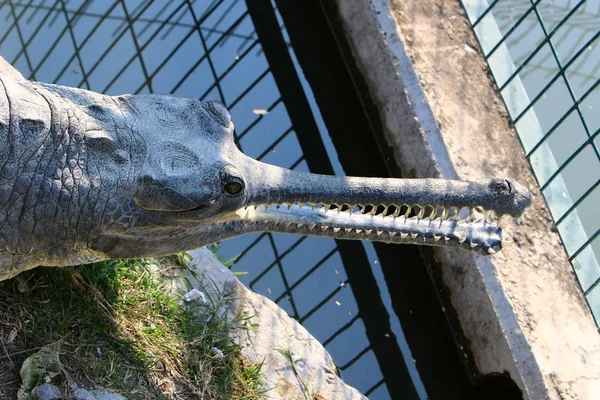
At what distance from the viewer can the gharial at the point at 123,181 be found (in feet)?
10.7

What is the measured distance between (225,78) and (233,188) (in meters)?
2.89

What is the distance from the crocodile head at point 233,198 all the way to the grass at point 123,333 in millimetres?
576

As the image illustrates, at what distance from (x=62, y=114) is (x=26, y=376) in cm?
122

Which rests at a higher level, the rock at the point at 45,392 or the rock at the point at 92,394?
the rock at the point at 45,392

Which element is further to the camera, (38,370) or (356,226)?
(356,226)

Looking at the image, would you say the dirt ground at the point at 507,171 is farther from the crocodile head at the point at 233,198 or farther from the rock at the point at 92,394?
the rock at the point at 92,394

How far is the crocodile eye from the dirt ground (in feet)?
7.58

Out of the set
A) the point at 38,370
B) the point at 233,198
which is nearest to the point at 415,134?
the point at 233,198

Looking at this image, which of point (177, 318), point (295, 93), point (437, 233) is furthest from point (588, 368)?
point (295, 93)

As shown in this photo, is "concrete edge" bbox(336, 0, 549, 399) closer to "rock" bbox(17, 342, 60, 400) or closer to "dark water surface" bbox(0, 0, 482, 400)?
"dark water surface" bbox(0, 0, 482, 400)

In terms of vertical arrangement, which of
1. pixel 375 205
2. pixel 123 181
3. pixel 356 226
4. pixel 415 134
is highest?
pixel 375 205

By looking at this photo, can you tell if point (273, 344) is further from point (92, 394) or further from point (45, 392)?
point (45, 392)

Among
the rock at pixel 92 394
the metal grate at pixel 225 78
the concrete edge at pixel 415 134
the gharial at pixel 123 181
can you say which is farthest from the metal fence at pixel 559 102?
the rock at pixel 92 394

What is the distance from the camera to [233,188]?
3367 mm
